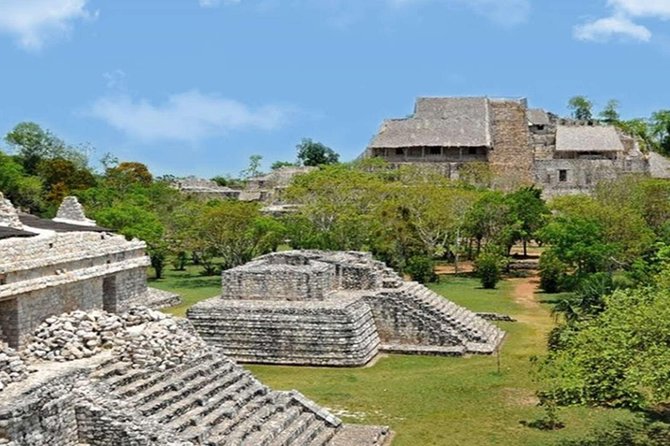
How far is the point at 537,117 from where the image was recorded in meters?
73.4

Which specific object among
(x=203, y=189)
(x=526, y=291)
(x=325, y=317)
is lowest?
(x=526, y=291)

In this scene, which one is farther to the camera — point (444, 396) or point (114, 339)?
point (444, 396)

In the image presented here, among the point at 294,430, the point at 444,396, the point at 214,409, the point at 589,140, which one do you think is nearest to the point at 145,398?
the point at 214,409

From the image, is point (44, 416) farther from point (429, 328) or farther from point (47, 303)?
point (429, 328)

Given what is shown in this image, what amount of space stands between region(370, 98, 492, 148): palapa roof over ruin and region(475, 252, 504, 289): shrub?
23.0m

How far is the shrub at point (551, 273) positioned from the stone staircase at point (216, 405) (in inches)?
770

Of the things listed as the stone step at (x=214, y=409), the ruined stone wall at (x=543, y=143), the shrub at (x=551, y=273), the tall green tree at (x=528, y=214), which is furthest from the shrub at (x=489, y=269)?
the ruined stone wall at (x=543, y=143)

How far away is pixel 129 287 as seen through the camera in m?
17.2

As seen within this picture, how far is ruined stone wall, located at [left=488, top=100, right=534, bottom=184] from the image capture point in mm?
57469

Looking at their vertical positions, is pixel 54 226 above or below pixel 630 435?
above

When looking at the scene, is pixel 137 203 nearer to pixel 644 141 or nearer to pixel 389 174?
pixel 389 174

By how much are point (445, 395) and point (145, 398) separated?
25.3 ft

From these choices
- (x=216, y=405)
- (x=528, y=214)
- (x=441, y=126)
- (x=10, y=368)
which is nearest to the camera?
(x=10, y=368)

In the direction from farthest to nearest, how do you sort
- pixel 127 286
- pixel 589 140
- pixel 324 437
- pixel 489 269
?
pixel 589 140
pixel 489 269
pixel 127 286
pixel 324 437
